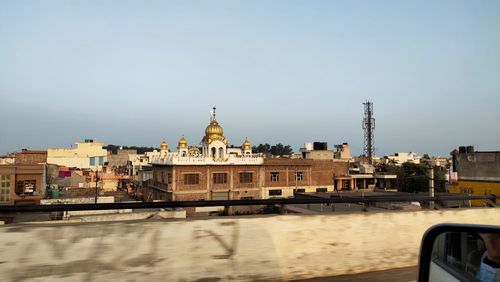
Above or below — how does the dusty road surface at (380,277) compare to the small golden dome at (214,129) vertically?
below

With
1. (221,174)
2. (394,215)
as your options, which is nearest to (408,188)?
(221,174)

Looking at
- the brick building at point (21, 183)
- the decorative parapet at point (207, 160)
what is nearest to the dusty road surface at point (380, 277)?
the brick building at point (21, 183)

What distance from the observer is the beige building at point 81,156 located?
3844 inches

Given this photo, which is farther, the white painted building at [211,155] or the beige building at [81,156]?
the beige building at [81,156]

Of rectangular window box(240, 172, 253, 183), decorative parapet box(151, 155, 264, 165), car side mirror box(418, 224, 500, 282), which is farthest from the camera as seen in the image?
rectangular window box(240, 172, 253, 183)

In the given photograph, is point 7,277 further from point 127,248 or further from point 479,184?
point 479,184

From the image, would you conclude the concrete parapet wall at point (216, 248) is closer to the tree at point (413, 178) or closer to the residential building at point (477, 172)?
the residential building at point (477, 172)

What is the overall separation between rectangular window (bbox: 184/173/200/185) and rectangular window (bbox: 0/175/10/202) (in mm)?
20488

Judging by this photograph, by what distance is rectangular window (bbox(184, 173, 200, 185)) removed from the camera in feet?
189

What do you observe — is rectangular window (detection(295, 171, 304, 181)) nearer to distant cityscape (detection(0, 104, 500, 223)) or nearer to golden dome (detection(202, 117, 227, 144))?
distant cityscape (detection(0, 104, 500, 223))

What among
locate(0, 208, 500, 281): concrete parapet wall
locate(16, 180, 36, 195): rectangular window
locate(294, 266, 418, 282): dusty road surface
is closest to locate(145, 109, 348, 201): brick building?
locate(16, 180, 36, 195): rectangular window

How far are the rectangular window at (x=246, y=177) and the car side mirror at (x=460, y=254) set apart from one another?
59.7 meters

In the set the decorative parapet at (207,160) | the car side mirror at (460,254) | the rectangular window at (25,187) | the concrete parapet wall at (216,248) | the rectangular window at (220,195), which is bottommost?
the rectangular window at (220,195)

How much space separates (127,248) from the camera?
5.07 m
